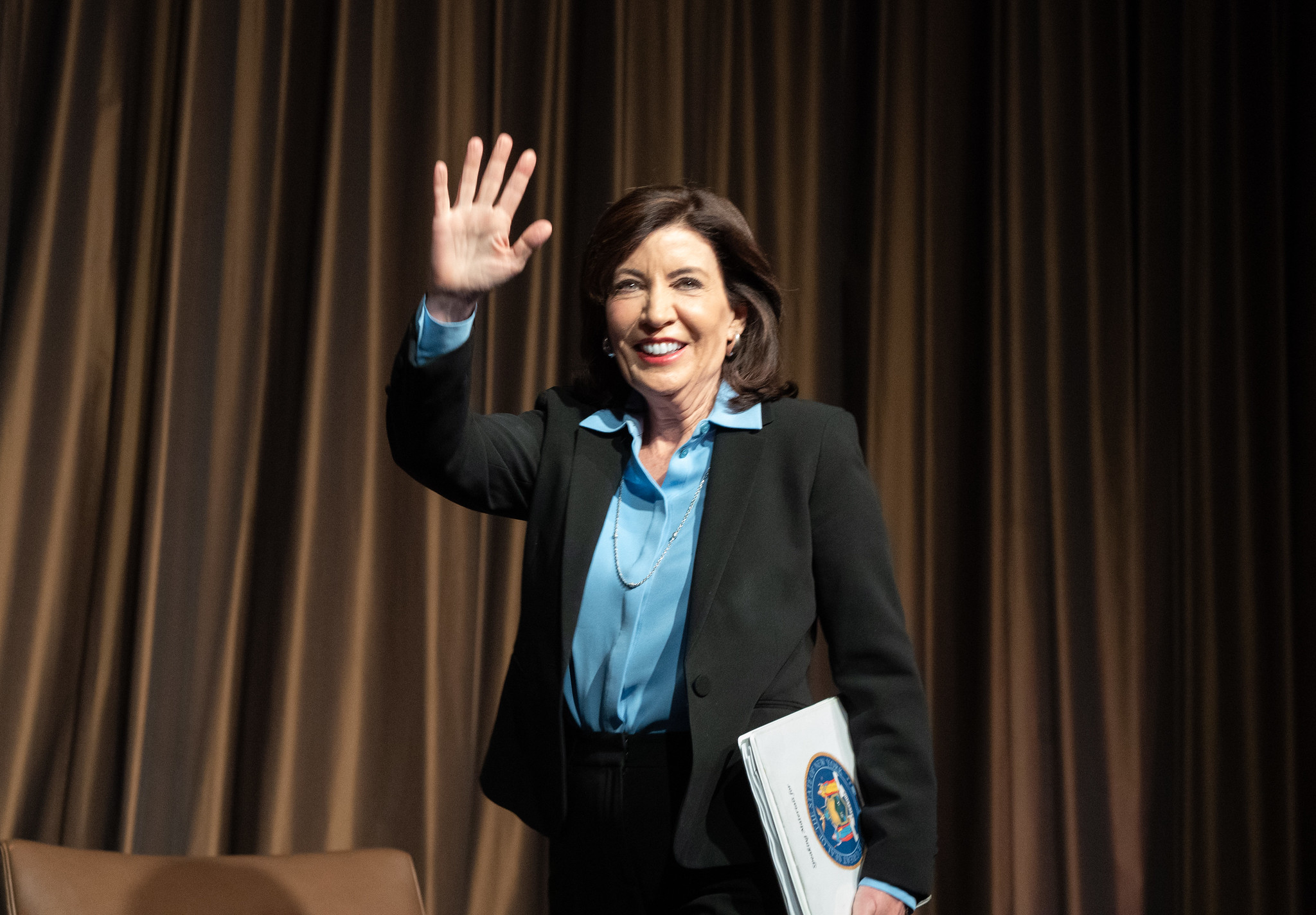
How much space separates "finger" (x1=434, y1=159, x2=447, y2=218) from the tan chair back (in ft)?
3.21

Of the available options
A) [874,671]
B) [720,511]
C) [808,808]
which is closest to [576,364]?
[720,511]

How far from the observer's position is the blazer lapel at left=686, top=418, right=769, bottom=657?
1.29 m

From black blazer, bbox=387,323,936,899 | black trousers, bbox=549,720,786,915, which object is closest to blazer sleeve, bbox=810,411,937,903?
black blazer, bbox=387,323,936,899

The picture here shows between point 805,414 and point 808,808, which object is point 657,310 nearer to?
point 805,414

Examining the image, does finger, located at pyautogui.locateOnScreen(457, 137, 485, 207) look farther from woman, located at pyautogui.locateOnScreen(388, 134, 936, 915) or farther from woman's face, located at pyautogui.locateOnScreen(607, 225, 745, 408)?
woman's face, located at pyautogui.locateOnScreen(607, 225, 745, 408)

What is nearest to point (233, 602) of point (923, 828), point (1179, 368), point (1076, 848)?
point (923, 828)

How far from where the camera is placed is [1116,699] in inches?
124

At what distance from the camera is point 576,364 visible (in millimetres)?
3160

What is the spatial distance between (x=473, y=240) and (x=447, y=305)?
84mm

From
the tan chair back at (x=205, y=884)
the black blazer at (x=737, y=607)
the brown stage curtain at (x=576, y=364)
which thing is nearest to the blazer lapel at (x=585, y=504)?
the black blazer at (x=737, y=607)

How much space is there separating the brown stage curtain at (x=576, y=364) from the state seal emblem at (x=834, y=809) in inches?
70.7

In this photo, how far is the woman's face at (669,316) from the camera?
1.45 metres

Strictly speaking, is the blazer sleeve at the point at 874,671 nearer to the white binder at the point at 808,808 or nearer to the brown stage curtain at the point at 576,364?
the white binder at the point at 808,808

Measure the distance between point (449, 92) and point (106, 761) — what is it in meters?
1.87
